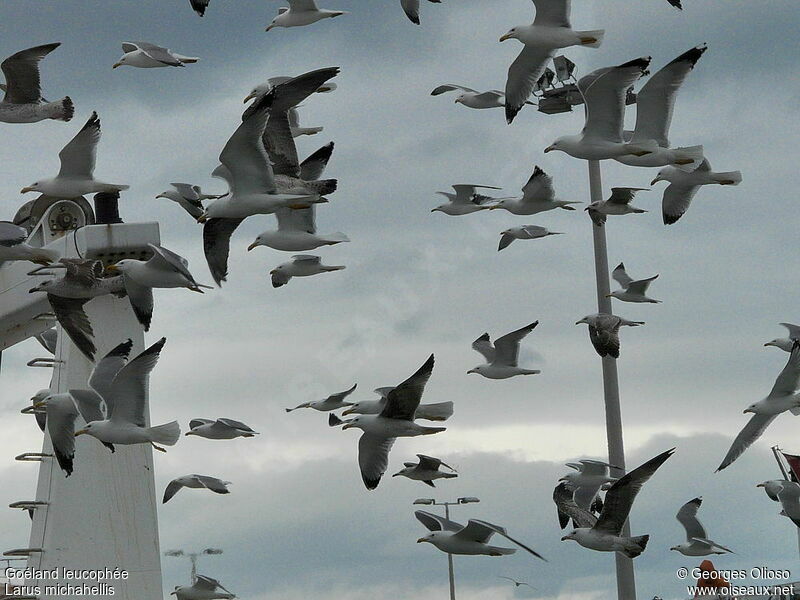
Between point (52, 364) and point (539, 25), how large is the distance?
8.52 meters

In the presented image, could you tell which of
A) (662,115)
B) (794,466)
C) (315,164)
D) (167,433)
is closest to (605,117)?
(662,115)

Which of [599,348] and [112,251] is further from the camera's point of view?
[112,251]

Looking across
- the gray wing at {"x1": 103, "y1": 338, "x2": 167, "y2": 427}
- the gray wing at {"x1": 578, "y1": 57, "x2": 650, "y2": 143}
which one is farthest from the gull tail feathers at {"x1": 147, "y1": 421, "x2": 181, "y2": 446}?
the gray wing at {"x1": 578, "y1": 57, "x2": 650, "y2": 143}

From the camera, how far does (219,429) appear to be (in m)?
16.7

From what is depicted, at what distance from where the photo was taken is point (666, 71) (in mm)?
14242

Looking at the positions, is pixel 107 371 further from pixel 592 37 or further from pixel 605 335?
pixel 592 37

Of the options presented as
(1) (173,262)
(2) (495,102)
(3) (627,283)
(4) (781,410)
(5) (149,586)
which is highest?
(2) (495,102)

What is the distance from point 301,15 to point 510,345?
16.4ft

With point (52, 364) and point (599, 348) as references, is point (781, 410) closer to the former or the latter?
point (599, 348)

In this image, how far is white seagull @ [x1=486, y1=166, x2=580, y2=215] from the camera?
1702 centimetres

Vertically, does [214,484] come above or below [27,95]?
below

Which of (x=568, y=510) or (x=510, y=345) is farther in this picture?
(x=510, y=345)

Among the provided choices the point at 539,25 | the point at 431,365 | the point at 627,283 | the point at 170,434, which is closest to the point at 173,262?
the point at 170,434

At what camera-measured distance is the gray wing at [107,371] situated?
1587 cm
